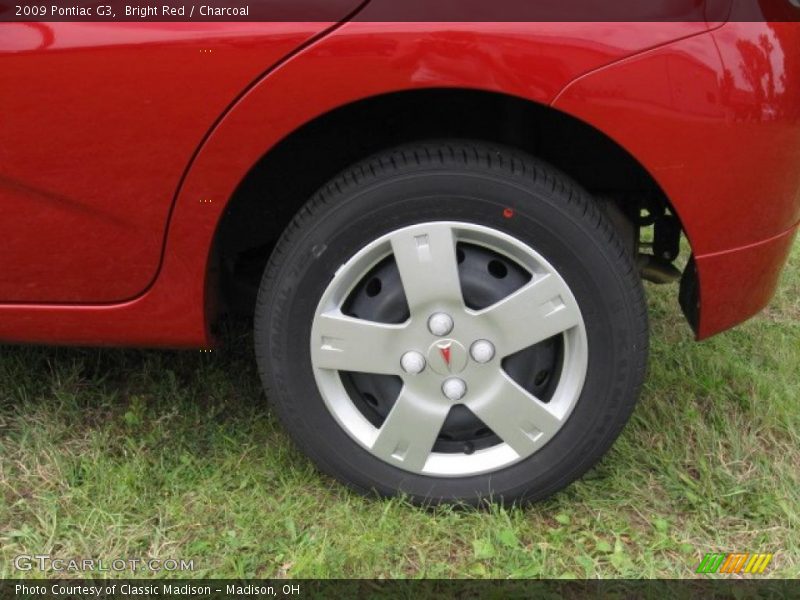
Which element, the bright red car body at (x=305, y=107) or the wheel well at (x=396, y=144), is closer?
the bright red car body at (x=305, y=107)

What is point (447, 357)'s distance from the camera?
1.99 metres

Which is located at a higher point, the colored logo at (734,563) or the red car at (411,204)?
the red car at (411,204)

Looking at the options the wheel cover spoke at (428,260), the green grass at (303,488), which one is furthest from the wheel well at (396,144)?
the green grass at (303,488)

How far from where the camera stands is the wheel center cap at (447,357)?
6.51 ft

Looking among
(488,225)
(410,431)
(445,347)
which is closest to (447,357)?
(445,347)

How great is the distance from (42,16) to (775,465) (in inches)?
82.8

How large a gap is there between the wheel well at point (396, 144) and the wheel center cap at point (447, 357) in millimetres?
489

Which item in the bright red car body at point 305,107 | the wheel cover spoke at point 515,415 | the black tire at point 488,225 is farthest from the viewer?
the wheel cover spoke at point 515,415

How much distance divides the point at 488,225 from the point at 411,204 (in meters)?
0.18

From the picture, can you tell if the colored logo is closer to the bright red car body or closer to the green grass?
the green grass

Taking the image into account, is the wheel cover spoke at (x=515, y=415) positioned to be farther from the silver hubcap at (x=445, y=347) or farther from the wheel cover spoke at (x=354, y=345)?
the wheel cover spoke at (x=354, y=345)

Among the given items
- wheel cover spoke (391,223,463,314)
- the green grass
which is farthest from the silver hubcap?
the green grass

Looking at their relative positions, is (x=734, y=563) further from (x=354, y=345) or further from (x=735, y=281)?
(x=354, y=345)

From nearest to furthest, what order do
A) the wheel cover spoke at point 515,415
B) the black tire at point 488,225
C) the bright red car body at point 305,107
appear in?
1. the bright red car body at point 305,107
2. the black tire at point 488,225
3. the wheel cover spoke at point 515,415
